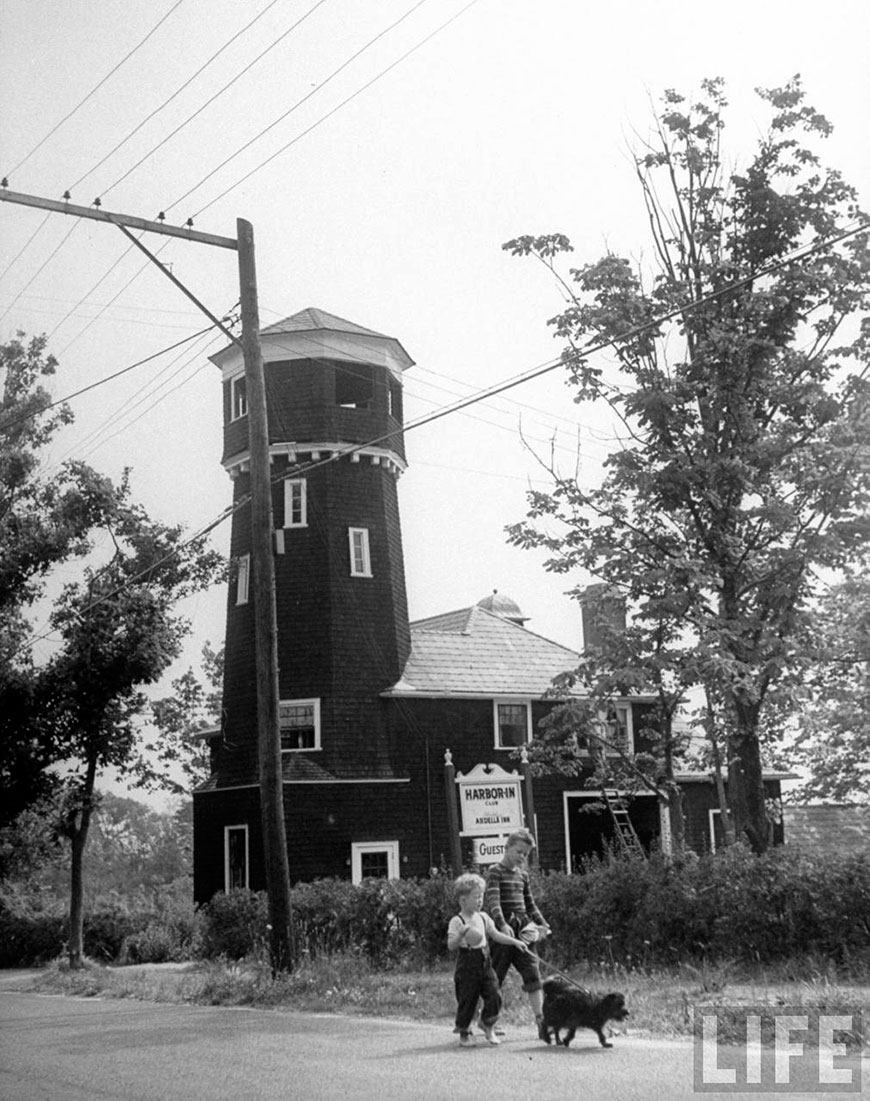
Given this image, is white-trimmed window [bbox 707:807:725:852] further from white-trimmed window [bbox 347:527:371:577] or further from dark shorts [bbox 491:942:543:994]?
dark shorts [bbox 491:942:543:994]

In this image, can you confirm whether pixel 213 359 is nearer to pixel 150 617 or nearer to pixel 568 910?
pixel 150 617

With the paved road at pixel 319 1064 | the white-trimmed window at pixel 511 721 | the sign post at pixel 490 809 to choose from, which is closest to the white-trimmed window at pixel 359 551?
the white-trimmed window at pixel 511 721

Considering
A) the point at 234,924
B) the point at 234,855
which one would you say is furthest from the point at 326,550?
the point at 234,924

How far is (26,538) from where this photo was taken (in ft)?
103

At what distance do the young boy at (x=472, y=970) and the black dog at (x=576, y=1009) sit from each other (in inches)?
22.4

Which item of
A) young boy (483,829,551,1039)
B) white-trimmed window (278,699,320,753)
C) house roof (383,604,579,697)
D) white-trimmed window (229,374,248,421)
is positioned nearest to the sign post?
young boy (483,829,551,1039)

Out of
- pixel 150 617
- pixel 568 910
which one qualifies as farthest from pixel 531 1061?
pixel 150 617

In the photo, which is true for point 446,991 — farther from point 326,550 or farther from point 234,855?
point 326,550

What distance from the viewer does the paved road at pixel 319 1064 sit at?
9.10 metres

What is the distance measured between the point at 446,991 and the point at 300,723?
20361 millimetres

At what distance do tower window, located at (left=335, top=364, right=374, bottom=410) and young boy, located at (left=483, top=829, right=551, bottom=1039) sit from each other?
26255 mm

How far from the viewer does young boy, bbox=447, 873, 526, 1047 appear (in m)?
11.5

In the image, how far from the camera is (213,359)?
131 ft

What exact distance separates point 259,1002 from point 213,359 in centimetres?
2605
